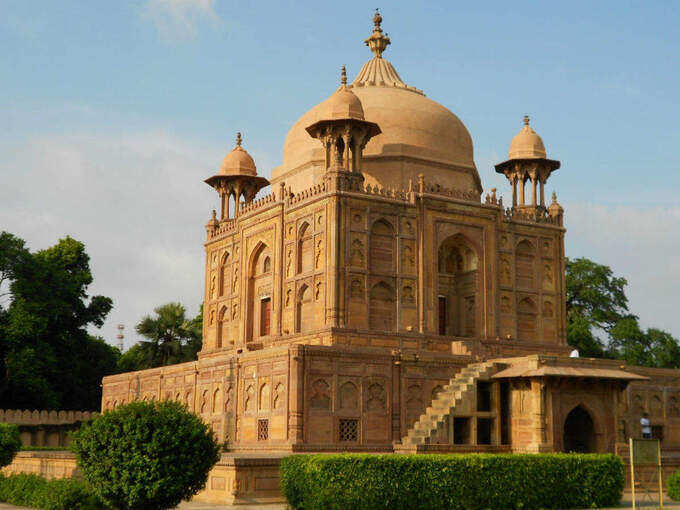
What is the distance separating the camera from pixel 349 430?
30953mm

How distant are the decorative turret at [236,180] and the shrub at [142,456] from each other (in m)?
25.1

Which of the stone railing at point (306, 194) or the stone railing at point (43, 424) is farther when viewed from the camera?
the stone railing at point (43, 424)

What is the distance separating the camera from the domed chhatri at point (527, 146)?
41781mm

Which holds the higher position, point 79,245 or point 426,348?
point 79,245

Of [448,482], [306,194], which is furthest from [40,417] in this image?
[448,482]

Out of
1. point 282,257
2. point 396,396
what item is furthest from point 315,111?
point 396,396

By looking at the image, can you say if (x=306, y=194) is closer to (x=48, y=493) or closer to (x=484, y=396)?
(x=484, y=396)

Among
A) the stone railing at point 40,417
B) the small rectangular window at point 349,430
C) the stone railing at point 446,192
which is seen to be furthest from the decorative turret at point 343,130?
the stone railing at point 40,417

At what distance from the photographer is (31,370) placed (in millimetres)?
47719

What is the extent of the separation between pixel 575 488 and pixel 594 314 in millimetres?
34507

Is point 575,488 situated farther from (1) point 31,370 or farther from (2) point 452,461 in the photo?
(1) point 31,370

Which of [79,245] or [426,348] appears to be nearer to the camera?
[426,348]

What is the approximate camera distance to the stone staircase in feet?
97.7

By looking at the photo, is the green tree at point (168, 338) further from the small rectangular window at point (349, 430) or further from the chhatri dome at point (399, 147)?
the small rectangular window at point (349, 430)
